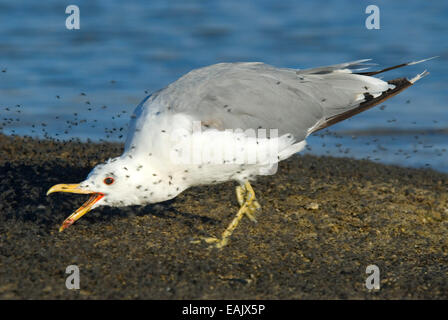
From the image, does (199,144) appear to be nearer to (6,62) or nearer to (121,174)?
(121,174)

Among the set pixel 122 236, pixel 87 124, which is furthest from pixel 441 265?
pixel 87 124

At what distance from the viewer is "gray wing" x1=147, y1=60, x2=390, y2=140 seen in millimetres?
5320

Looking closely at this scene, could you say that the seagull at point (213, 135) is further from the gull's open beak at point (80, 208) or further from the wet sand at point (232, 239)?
the wet sand at point (232, 239)

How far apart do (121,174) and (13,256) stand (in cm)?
92

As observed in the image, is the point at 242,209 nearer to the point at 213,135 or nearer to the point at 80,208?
the point at 213,135

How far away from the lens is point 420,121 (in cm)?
1040

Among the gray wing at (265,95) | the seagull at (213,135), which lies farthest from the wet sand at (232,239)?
the gray wing at (265,95)

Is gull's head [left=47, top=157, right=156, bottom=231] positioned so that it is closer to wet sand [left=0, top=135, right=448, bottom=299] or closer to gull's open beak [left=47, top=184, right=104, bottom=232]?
gull's open beak [left=47, top=184, right=104, bottom=232]

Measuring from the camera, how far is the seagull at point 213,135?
16.9ft

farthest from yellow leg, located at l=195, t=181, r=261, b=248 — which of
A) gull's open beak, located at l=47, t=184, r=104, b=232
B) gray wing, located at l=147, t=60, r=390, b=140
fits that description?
gull's open beak, located at l=47, t=184, r=104, b=232

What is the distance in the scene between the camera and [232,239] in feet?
18.1

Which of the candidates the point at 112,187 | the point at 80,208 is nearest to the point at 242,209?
the point at 112,187

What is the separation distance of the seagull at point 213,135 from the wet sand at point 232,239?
27 cm

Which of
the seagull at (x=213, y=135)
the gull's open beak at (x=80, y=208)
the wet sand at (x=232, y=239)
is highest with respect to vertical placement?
the seagull at (x=213, y=135)
